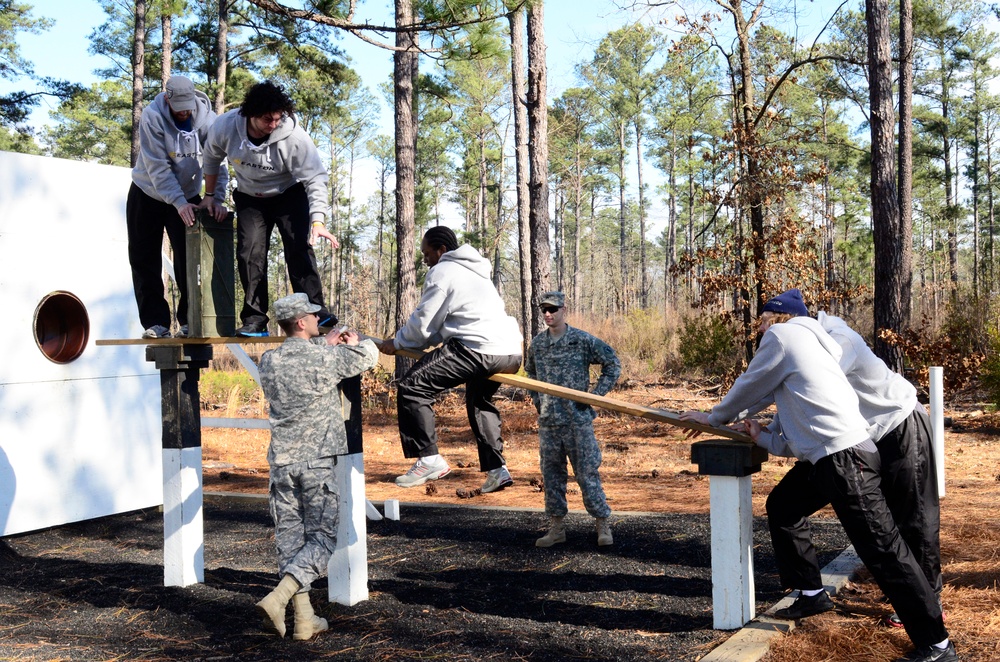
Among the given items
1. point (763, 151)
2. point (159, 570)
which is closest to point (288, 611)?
point (159, 570)

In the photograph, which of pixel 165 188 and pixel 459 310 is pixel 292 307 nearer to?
pixel 459 310

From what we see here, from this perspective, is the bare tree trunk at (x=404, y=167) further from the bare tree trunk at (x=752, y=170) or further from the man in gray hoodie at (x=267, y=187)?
the man in gray hoodie at (x=267, y=187)

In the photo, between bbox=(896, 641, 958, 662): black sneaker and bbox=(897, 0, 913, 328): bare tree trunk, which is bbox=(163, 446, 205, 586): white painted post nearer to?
bbox=(896, 641, 958, 662): black sneaker

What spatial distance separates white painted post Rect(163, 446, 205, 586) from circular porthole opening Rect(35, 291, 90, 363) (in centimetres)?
286

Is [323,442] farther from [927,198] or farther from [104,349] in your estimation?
[927,198]

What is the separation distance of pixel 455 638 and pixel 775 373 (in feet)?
7.04

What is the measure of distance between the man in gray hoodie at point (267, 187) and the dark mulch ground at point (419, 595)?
1797 millimetres

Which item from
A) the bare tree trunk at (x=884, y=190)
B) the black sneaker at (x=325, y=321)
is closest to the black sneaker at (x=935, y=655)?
the black sneaker at (x=325, y=321)

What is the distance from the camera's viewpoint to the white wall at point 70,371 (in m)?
7.88

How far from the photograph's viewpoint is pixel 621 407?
5215mm

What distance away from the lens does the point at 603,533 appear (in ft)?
22.4

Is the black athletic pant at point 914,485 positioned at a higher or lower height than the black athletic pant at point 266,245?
lower

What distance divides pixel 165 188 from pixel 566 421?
3.21 meters

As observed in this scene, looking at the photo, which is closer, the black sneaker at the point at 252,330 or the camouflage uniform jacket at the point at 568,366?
the black sneaker at the point at 252,330
